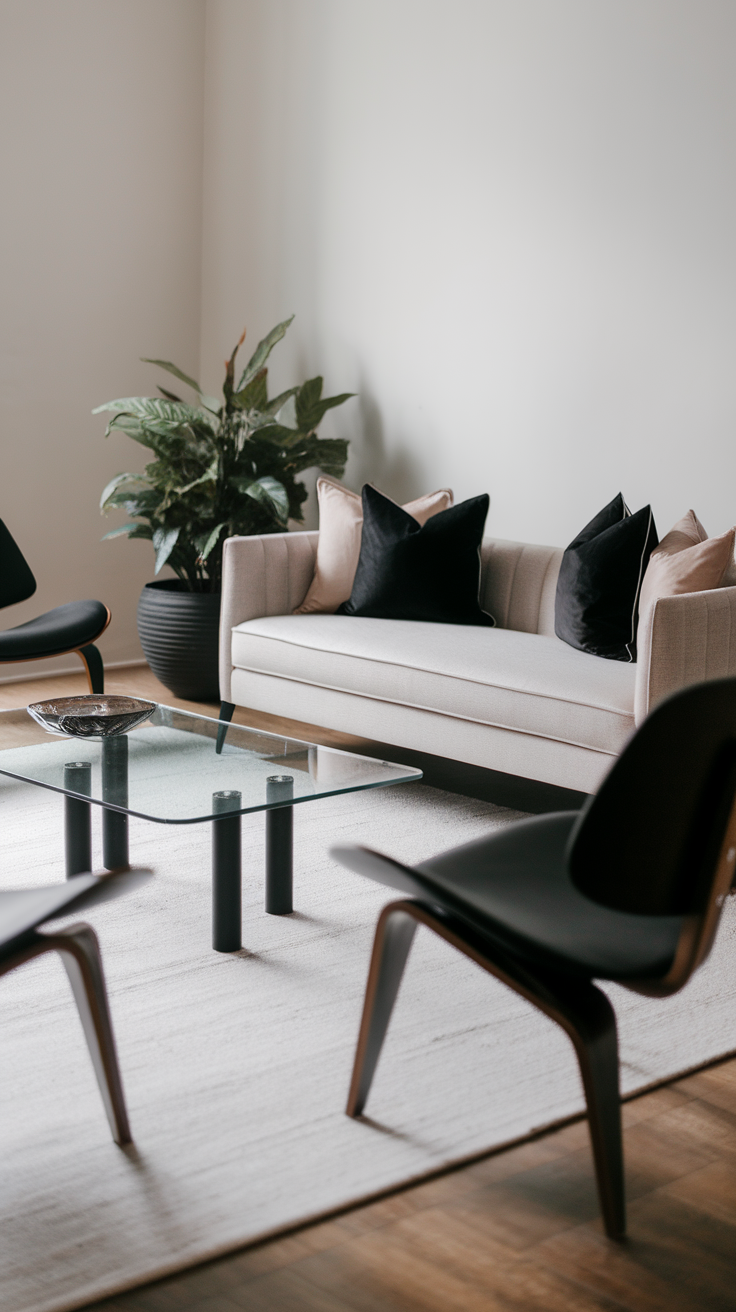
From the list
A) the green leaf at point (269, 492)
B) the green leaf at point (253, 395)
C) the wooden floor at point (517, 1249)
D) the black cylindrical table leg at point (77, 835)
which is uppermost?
the green leaf at point (253, 395)

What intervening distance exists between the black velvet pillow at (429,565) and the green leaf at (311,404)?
101cm

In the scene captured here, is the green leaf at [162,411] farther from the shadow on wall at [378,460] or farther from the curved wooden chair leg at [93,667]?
the curved wooden chair leg at [93,667]

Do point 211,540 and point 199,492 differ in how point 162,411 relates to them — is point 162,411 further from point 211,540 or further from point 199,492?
point 211,540

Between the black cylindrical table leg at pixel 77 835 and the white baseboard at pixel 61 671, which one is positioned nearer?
the black cylindrical table leg at pixel 77 835

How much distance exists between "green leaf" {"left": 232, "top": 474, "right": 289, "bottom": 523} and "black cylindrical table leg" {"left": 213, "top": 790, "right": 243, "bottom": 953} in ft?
7.14

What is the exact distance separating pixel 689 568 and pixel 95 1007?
214cm

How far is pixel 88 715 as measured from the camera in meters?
3.08

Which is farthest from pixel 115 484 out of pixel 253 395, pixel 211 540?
pixel 253 395

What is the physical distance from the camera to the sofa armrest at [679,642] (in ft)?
10.2

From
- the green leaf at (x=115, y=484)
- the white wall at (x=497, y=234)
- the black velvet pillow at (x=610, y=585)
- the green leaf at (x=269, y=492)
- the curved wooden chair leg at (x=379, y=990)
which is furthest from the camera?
the green leaf at (x=115, y=484)

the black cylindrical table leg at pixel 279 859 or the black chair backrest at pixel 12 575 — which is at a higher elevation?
the black chair backrest at pixel 12 575

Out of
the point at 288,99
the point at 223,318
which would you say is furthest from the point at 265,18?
the point at 223,318

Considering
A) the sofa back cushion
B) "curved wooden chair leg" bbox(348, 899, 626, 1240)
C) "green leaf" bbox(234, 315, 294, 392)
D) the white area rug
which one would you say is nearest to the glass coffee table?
the white area rug

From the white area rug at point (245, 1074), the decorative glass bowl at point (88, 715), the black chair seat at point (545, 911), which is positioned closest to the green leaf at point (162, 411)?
the decorative glass bowl at point (88, 715)
